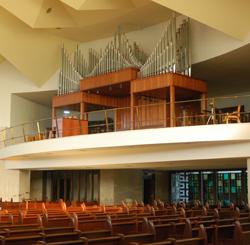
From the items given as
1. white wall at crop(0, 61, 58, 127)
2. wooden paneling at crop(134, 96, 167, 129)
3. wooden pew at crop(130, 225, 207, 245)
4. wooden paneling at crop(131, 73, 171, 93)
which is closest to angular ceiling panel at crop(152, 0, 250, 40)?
wooden paneling at crop(131, 73, 171, 93)

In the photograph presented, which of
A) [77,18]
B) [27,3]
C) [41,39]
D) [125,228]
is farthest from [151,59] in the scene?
[125,228]

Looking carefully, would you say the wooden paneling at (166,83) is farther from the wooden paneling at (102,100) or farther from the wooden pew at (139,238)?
the wooden pew at (139,238)

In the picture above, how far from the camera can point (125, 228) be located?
7066 millimetres

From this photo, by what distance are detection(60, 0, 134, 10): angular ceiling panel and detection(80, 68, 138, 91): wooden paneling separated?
2108mm

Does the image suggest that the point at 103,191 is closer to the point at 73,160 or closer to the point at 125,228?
the point at 73,160

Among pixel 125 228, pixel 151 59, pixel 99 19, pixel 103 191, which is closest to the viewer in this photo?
pixel 125 228

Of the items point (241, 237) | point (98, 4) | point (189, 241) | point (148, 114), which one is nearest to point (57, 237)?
point (189, 241)

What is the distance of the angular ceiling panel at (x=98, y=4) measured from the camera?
1338cm

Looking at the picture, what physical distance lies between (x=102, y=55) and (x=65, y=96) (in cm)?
209

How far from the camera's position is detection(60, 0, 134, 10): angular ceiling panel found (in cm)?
1338

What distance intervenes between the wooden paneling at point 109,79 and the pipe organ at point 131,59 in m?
0.25

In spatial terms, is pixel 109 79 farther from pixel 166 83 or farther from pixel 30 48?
pixel 30 48

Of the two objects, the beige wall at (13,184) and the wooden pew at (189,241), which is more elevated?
the beige wall at (13,184)

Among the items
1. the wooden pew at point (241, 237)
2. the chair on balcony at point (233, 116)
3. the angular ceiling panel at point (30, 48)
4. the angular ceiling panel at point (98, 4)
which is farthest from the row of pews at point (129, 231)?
the angular ceiling panel at point (30, 48)
